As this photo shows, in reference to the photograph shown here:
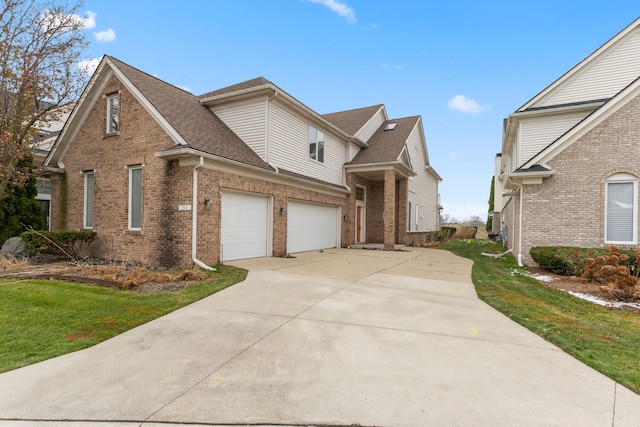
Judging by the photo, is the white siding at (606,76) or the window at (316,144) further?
the window at (316,144)

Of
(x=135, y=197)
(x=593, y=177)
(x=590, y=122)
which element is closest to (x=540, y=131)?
(x=590, y=122)

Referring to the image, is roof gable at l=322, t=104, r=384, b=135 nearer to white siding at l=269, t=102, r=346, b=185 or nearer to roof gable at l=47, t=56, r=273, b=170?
white siding at l=269, t=102, r=346, b=185

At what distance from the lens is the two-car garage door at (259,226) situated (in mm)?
11070

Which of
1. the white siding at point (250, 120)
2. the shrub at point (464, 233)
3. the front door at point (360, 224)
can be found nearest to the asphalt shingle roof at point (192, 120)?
the white siding at point (250, 120)

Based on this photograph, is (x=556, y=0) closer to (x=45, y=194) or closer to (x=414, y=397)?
(x=414, y=397)

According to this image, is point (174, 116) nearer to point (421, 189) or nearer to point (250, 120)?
point (250, 120)

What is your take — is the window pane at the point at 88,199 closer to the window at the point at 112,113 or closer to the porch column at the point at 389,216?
the window at the point at 112,113

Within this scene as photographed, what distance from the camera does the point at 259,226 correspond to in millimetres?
12445

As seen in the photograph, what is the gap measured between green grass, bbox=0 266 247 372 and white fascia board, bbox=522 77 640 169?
10703 millimetres

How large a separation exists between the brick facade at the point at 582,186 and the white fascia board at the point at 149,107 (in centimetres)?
1187

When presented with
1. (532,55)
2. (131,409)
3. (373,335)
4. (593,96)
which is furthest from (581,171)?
(131,409)

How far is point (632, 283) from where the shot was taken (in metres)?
6.74

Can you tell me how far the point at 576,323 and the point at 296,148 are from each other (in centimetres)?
1150

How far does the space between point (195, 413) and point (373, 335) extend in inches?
101
